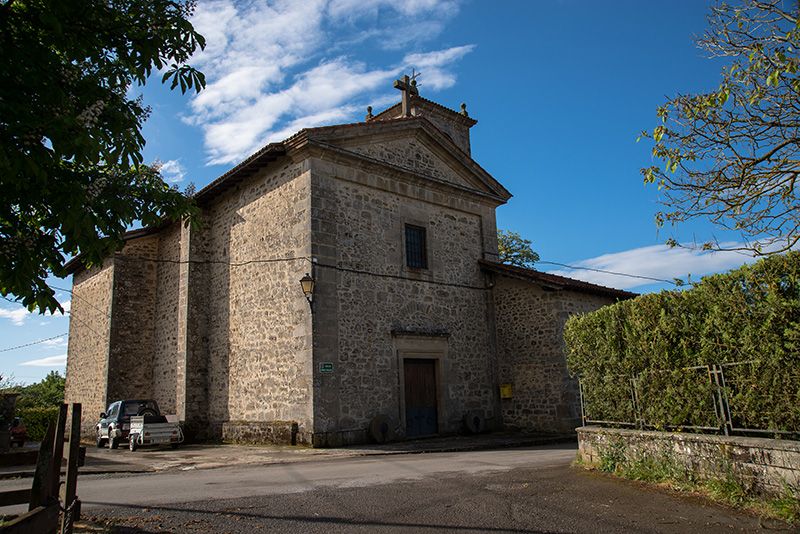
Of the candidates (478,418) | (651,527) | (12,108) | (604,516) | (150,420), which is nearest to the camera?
(12,108)

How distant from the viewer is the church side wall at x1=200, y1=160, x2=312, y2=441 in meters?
14.2

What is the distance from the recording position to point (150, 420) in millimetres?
15016

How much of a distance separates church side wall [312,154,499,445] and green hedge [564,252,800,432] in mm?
6510

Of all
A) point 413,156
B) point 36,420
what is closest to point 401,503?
point 413,156

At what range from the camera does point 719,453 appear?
6324 millimetres

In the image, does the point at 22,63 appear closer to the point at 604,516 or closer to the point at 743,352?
the point at 604,516

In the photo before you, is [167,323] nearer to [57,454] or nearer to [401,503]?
[401,503]

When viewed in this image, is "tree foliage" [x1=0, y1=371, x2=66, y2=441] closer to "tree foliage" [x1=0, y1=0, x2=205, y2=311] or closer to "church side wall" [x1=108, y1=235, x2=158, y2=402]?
"church side wall" [x1=108, y1=235, x2=158, y2=402]

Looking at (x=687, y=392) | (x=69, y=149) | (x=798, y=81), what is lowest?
(x=687, y=392)

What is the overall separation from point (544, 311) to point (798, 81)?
38.2 feet

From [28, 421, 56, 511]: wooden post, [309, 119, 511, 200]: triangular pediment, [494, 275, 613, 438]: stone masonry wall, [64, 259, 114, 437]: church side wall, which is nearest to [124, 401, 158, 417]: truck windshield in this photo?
[64, 259, 114, 437]: church side wall

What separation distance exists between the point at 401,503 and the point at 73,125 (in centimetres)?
501

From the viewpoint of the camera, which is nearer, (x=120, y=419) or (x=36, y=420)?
(x=120, y=419)

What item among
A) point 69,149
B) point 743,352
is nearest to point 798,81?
point 743,352
